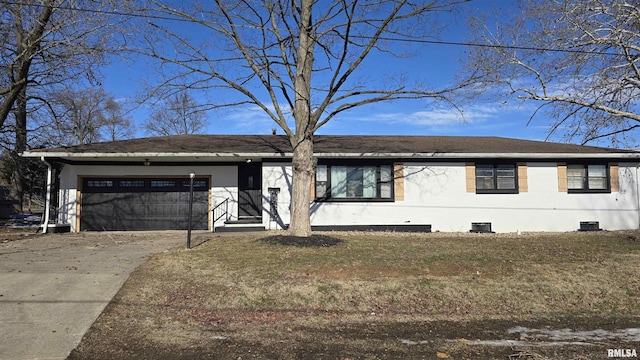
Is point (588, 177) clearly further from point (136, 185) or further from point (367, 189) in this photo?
point (136, 185)

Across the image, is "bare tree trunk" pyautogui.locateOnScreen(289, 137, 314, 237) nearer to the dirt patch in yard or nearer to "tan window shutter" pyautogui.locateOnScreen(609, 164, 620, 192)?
the dirt patch in yard

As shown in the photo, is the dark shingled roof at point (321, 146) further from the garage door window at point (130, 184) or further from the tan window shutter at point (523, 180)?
the garage door window at point (130, 184)

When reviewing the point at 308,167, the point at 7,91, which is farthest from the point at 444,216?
the point at 7,91

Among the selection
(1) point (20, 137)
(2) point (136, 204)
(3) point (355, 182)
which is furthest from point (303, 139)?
(1) point (20, 137)

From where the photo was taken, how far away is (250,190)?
16172 millimetres

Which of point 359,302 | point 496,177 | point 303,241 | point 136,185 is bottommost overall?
point 359,302

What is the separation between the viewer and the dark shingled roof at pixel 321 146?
49.5 ft

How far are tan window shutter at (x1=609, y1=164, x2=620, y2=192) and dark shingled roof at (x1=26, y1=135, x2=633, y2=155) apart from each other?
61 centimetres

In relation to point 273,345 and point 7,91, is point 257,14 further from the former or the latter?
point 7,91

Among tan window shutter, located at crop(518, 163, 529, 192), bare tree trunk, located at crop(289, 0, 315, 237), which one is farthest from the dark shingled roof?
bare tree trunk, located at crop(289, 0, 315, 237)

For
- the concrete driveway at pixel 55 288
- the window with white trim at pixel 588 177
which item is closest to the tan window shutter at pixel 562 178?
the window with white trim at pixel 588 177

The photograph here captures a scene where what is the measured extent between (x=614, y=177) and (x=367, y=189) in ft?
31.1

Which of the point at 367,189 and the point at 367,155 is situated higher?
the point at 367,155

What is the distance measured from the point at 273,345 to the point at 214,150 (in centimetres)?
1112
